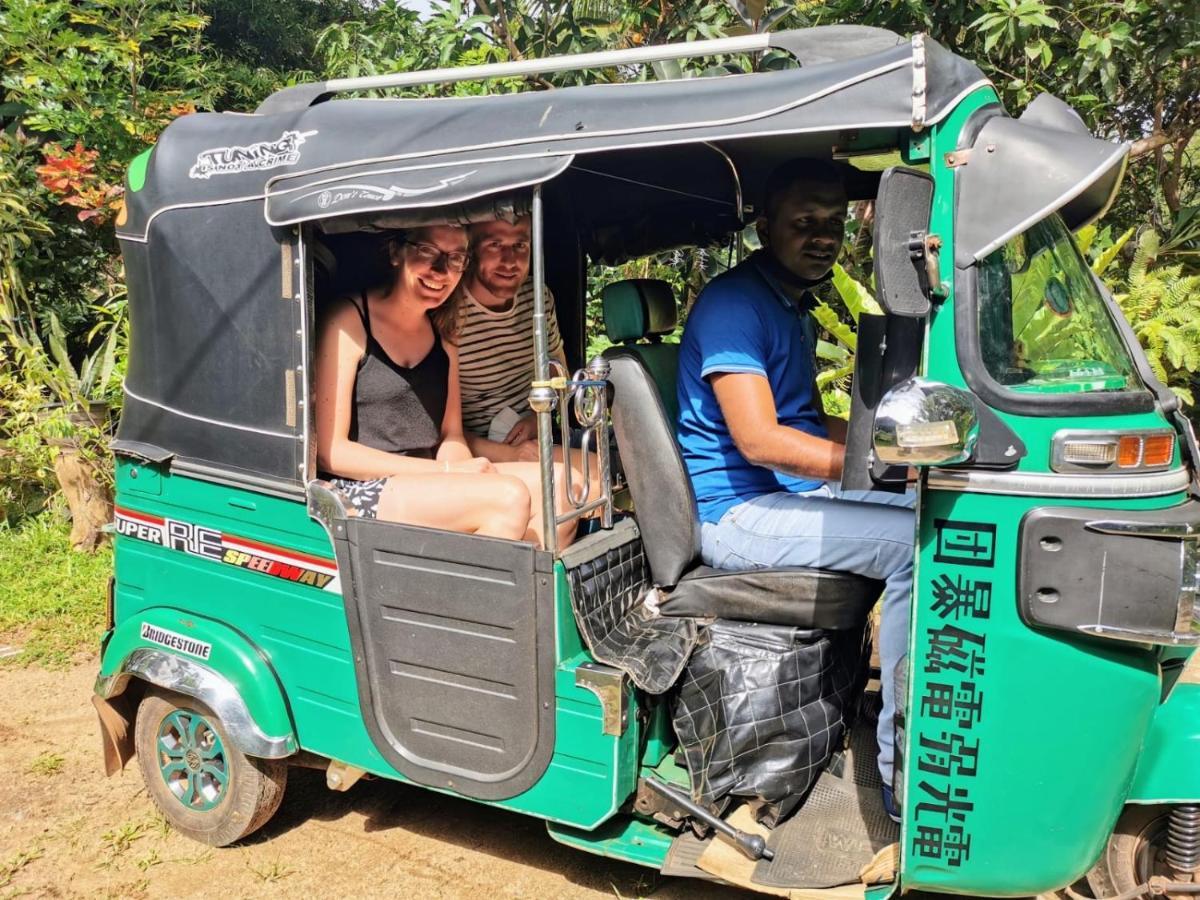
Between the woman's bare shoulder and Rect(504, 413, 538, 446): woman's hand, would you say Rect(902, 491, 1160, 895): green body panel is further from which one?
Rect(504, 413, 538, 446): woman's hand

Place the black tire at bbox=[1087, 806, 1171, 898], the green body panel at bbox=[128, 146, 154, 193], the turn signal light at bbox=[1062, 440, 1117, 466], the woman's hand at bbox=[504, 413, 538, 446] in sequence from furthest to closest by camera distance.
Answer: the woman's hand at bbox=[504, 413, 538, 446] → the green body panel at bbox=[128, 146, 154, 193] → the black tire at bbox=[1087, 806, 1171, 898] → the turn signal light at bbox=[1062, 440, 1117, 466]

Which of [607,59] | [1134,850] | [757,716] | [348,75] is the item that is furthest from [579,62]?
[348,75]

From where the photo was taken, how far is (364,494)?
3053mm

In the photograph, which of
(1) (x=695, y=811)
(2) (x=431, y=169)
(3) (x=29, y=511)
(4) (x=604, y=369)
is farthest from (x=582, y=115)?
(3) (x=29, y=511)

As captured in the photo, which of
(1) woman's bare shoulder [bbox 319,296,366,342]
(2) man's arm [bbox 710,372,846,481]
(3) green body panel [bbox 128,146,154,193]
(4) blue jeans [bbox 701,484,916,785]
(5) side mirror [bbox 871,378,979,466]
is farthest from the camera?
(3) green body panel [bbox 128,146,154,193]

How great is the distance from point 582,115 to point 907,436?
45.9 inches

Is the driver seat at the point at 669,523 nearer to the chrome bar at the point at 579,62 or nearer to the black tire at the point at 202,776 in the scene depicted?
the chrome bar at the point at 579,62

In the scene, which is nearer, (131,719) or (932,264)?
(932,264)

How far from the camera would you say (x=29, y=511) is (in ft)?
23.2

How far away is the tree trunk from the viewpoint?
6.41 m

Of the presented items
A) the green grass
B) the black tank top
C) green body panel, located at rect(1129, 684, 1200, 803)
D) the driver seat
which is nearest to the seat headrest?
the driver seat

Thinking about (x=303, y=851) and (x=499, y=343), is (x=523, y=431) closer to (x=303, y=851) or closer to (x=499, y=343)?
(x=499, y=343)

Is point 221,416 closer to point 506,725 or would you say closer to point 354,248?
point 354,248

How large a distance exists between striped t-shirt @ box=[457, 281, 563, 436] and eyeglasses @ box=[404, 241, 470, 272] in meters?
0.30
